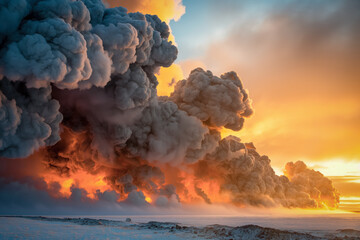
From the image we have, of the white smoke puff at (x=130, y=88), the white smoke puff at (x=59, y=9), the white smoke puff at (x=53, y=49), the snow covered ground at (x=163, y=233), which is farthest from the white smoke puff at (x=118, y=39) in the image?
the snow covered ground at (x=163, y=233)

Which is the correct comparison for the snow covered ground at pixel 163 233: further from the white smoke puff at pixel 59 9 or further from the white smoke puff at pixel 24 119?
the white smoke puff at pixel 59 9

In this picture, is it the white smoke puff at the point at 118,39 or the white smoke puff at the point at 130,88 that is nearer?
the white smoke puff at the point at 118,39

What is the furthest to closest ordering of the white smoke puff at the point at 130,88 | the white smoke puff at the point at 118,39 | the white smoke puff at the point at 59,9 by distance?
the white smoke puff at the point at 130,88 < the white smoke puff at the point at 118,39 < the white smoke puff at the point at 59,9

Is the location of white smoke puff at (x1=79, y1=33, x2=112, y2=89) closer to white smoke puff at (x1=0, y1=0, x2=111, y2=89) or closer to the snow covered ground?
white smoke puff at (x1=0, y1=0, x2=111, y2=89)

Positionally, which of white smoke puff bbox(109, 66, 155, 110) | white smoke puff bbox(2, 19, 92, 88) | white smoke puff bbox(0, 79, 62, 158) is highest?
white smoke puff bbox(109, 66, 155, 110)

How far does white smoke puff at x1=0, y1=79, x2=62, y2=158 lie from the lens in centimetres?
2859

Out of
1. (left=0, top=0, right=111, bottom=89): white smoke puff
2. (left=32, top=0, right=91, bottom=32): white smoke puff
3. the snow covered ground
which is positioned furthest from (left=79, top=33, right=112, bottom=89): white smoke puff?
the snow covered ground

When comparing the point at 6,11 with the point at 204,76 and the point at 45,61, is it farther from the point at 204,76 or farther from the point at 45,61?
the point at 204,76

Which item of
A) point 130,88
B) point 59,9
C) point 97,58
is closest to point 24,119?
point 97,58

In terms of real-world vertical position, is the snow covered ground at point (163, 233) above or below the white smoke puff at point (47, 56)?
below

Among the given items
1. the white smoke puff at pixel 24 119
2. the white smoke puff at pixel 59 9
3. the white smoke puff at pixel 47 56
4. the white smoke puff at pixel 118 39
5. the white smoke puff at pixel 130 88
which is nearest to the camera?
the white smoke puff at pixel 47 56

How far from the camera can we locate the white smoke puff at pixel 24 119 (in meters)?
28.6

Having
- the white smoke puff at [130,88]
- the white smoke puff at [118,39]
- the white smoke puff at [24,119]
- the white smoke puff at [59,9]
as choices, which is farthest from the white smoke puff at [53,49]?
the white smoke puff at [130,88]

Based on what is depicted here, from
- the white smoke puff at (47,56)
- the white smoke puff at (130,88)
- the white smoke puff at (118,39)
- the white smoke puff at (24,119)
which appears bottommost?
the white smoke puff at (24,119)
